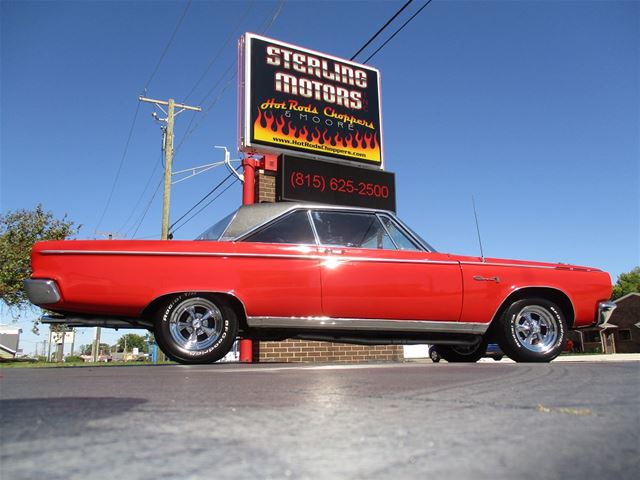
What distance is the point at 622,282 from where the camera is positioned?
2596 inches

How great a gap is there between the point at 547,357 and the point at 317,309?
2.43m

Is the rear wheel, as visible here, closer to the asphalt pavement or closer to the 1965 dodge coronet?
the 1965 dodge coronet

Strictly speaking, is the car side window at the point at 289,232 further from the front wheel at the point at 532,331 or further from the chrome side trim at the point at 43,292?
the front wheel at the point at 532,331

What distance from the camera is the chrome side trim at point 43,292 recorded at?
4125 millimetres

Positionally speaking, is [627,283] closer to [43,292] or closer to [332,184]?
[332,184]

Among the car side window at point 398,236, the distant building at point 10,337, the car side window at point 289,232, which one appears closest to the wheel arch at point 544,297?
the car side window at point 398,236

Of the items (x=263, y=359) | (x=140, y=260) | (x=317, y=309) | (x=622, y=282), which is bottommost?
(x=263, y=359)

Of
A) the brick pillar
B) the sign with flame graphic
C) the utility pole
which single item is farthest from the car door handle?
the utility pole

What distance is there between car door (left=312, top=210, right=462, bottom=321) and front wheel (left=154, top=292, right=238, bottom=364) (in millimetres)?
904

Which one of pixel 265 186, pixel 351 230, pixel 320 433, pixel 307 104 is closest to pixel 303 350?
pixel 265 186

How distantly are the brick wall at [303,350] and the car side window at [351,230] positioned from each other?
15.8 feet

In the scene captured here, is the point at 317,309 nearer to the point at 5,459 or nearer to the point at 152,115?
the point at 5,459

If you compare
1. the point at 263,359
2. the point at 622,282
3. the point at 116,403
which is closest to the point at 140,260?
the point at 116,403

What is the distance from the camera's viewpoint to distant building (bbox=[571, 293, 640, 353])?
1414 inches
